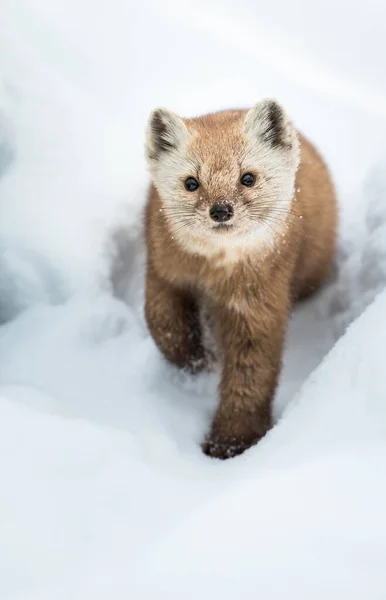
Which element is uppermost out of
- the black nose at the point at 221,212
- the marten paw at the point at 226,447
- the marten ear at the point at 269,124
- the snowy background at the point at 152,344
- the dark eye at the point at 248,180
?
the marten ear at the point at 269,124

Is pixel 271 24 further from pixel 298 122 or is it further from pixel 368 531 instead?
pixel 368 531

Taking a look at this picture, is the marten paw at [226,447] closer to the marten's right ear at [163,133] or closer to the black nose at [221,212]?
the black nose at [221,212]

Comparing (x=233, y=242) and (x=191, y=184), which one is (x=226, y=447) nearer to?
(x=233, y=242)

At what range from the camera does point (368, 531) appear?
1672 mm

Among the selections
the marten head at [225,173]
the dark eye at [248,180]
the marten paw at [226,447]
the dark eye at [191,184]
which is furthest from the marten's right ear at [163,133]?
the marten paw at [226,447]

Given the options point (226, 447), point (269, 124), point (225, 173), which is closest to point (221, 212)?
point (225, 173)

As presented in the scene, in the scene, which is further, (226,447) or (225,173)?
(226,447)

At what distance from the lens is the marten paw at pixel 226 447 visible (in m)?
2.83

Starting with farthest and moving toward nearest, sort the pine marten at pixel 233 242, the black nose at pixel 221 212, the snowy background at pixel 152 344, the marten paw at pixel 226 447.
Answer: the marten paw at pixel 226 447
the pine marten at pixel 233 242
the black nose at pixel 221 212
the snowy background at pixel 152 344

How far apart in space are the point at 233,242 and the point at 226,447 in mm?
926

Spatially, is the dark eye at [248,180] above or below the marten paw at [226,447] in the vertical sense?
above

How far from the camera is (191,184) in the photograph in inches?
93.3

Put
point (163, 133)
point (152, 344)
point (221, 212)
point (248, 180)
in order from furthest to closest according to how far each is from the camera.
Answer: point (152, 344), point (163, 133), point (248, 180), point (221, 212)

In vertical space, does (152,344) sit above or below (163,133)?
below
